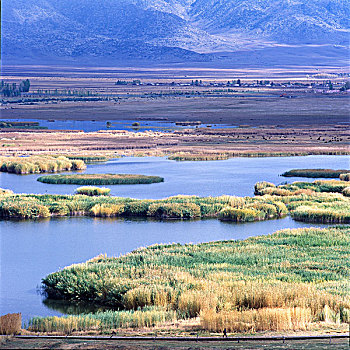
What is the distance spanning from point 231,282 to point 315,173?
2874 centimetres

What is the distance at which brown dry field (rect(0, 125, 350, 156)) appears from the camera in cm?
5885

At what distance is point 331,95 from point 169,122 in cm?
4725

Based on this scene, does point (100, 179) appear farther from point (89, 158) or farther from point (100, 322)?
point (100, 322)

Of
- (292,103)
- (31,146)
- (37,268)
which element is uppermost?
(292,103)

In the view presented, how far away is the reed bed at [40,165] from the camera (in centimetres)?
4653

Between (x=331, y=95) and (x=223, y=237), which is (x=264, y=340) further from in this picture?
(x=331, y=95)

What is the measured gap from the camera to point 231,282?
16.6 m

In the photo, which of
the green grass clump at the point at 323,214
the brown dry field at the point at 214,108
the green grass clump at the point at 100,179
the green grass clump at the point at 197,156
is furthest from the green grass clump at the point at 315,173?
the brown dry field at the point at 214,108

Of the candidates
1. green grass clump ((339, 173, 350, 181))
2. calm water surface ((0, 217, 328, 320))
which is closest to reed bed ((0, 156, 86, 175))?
calm water surface ((0, 217, 328, 320))

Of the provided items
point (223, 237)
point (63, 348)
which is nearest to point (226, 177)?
point (223, 237)

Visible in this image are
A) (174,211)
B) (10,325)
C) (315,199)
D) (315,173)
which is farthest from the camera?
(315,173)

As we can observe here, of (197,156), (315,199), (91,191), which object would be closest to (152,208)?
(91,191)

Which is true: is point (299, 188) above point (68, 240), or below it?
above

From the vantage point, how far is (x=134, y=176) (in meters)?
42.9
